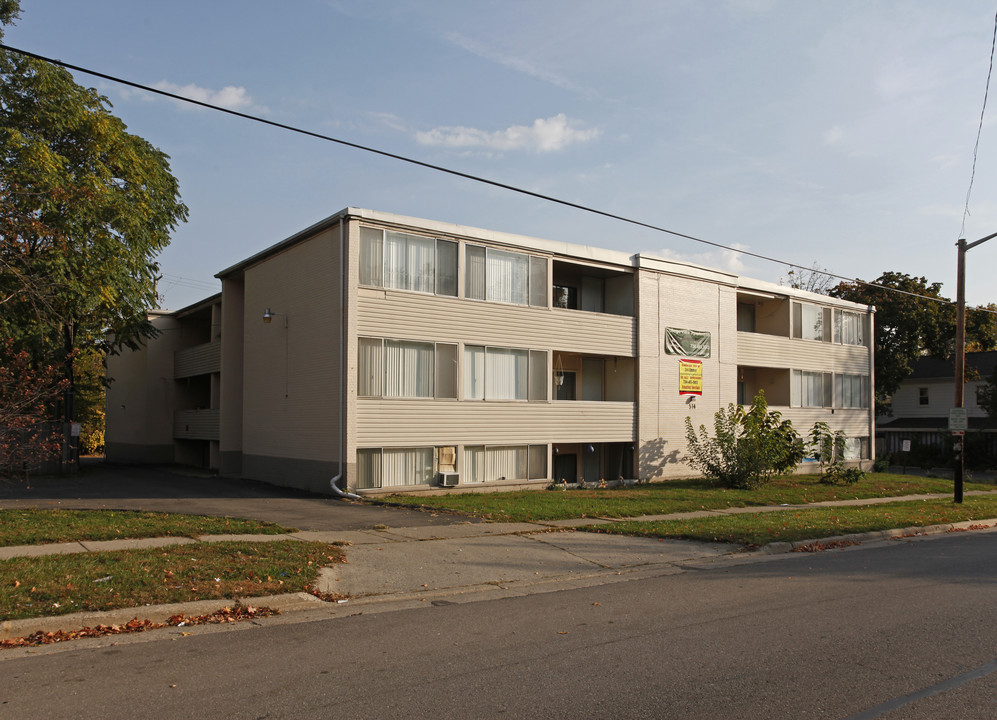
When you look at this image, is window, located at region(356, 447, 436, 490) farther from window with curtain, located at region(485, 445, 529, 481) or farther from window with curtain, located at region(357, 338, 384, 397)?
window with curtain, located at region(485, 445, 529, 481)

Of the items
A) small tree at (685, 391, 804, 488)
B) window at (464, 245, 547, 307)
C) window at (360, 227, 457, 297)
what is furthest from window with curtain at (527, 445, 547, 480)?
window at (360, 227, 457, 297)

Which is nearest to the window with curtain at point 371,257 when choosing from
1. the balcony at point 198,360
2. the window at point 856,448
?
the balcony at point 198,360

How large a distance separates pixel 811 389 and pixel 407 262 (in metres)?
20.3

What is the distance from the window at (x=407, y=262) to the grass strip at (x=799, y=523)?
9111mm

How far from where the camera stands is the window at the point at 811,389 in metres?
32.3

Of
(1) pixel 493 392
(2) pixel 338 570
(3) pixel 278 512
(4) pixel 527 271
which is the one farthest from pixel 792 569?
(4) pixel 527 271

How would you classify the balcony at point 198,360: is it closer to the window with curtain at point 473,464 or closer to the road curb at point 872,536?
the window with curtain at point 473,464

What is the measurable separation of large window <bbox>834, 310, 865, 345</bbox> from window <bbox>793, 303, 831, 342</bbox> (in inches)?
30.2

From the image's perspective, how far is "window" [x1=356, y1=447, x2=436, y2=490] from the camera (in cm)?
2008

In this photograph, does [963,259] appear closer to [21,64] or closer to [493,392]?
[493,392]

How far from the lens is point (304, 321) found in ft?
71.8

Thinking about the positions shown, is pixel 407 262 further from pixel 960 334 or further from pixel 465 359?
pixel 960 334

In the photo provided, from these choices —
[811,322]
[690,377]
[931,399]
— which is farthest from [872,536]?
[931,399]

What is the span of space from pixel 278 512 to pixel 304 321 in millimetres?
7013
